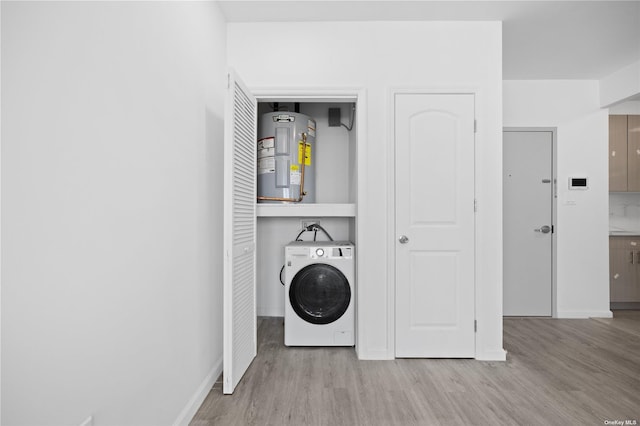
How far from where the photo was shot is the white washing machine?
2.94 meters

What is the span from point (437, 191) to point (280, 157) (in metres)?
1.32

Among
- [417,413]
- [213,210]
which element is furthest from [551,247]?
[213,210]

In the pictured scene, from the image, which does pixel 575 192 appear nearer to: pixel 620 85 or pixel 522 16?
pixel 620 85

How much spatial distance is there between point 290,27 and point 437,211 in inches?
69.7

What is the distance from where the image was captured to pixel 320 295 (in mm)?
2967

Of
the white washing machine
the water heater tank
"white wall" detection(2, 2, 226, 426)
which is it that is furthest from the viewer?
the water heater tank

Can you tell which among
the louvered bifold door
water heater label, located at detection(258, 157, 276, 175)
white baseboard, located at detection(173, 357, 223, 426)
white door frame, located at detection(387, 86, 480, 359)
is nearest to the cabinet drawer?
white door frame, located at detection(387, 86, 480, 359)

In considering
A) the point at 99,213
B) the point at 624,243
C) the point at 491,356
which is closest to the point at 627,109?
the point at 624,243

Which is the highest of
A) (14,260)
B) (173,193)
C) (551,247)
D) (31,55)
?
(31,55)

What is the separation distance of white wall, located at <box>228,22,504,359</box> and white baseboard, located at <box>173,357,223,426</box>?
1033 mm

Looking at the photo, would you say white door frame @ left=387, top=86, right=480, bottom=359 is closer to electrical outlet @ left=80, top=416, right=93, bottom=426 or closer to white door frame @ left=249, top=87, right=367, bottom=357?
white door frame @ left=249, top=87, right=367, bottom=357

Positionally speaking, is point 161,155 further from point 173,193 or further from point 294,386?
point 294,386

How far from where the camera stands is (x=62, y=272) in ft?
3.33

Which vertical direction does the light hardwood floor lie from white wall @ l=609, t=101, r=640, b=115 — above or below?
below
